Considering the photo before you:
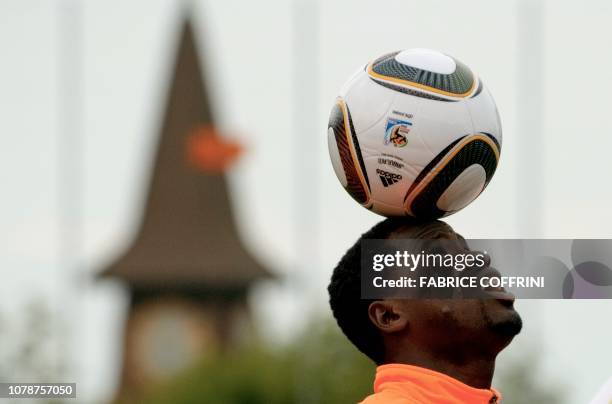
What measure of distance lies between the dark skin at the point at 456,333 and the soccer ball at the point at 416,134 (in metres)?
0.35

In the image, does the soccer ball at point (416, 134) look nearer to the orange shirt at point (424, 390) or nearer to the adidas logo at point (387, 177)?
the adidas logo at point (387, 177)

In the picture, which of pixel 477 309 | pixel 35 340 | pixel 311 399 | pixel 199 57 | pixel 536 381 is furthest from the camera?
pixel 199 57

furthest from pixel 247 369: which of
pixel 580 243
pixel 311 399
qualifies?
pixel 580 243

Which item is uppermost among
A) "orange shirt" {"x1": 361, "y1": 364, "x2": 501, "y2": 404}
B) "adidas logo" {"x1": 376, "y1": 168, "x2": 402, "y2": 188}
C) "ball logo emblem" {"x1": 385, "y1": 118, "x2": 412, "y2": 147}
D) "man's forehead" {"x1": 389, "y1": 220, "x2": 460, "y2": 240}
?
"ball logo emblem" {"x1": 385, "y1": 118, "x2": 412, "y2": 147}

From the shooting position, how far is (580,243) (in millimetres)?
7750

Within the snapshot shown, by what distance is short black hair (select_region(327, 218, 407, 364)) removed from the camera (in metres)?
7.55

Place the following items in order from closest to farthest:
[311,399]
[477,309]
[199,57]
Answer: [477,309], [311,399], [199,57]

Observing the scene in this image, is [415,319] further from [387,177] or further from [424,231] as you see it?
[387,177]

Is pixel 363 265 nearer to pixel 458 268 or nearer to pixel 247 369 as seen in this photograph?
pixel 458 268

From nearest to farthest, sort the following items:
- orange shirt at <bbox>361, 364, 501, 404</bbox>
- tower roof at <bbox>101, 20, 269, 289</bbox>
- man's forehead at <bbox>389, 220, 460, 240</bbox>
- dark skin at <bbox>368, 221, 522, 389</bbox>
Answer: orange shirt at <bbox>361, 364, 501, 404</bbox> → dark skin at <bbox>368, 221, 522, 389</bbox> → man's forehead at <bbox>389, 220, 460, 240</bbox> → tower roof at <bbox>101, 20, 269, 289</bbox>

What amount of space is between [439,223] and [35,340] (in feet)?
73.4

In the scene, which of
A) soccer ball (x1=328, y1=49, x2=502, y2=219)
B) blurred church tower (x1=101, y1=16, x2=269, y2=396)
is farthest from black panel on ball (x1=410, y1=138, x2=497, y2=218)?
blurred church tower (x1=101, y1=16, x2=269, y2=396)

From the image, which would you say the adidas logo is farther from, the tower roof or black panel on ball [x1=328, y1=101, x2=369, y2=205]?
the tower roof

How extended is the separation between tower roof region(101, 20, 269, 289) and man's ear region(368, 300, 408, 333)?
185 ft
